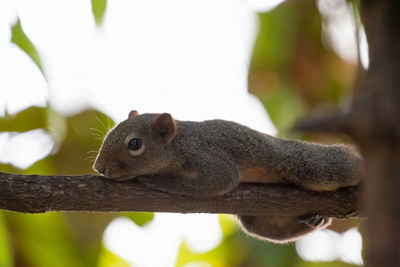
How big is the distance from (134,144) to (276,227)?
1588 mm

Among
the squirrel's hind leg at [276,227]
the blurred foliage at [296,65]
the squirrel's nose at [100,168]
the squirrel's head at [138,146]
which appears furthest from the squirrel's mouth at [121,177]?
the blurred foliage at [296,65]

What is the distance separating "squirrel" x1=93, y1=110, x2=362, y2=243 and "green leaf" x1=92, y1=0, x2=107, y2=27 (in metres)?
1.06

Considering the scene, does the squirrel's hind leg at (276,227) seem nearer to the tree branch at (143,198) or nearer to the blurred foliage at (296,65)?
the tree branch at (143,198)

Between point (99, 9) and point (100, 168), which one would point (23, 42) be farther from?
point (100, 168)

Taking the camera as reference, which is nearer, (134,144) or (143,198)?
(143,198)

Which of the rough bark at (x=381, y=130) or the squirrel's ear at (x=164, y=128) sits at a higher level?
the rough bark at (x=381, y=130)

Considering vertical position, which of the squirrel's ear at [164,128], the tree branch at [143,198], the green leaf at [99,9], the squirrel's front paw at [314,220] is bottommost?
the squirrel's front paw at [314,220]

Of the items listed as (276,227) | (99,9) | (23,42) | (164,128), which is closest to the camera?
(99,9)

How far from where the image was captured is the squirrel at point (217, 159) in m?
4.78

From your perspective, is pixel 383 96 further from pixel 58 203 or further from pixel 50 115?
pixel 50 115

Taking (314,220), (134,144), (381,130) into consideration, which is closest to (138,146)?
(134,144)

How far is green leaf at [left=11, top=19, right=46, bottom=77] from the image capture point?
538 cm

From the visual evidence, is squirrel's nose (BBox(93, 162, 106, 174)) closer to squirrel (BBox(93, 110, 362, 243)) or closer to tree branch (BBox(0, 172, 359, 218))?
squirrel (BBox(93, 110, 362, 243))

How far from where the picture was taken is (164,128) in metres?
5.17
